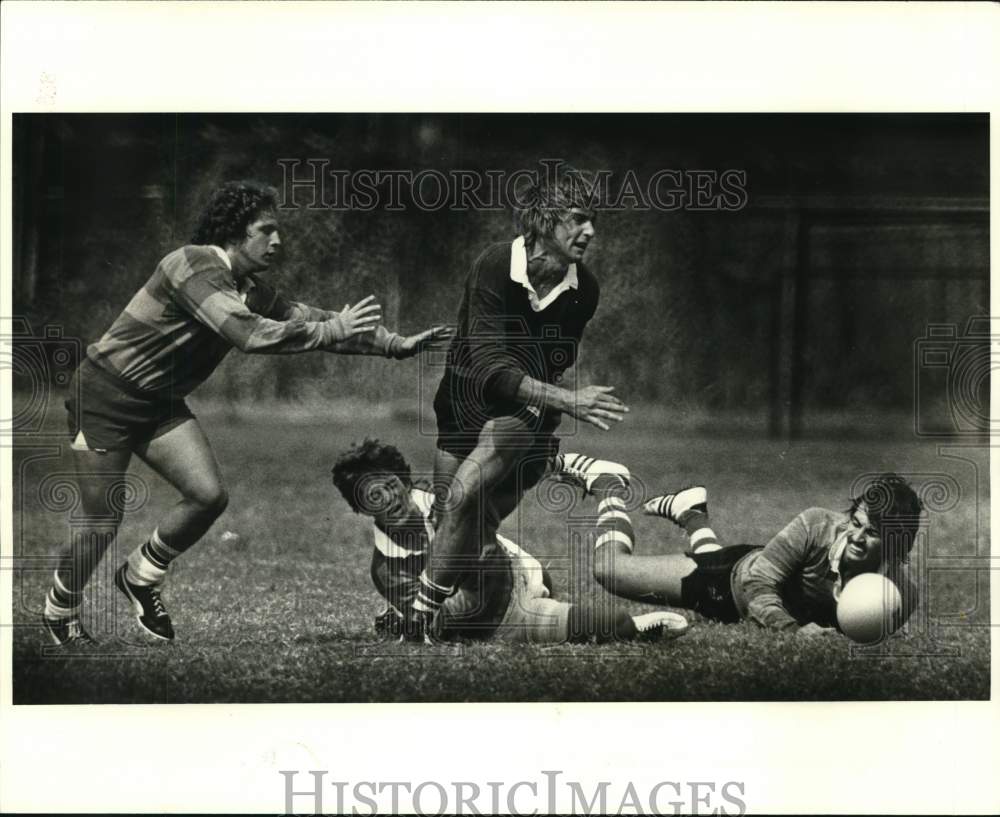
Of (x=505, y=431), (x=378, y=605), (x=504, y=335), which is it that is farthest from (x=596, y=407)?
(x=378, y=605)

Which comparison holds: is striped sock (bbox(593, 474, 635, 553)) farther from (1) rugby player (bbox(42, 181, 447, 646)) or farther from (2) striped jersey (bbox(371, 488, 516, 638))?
(1) rugby player (bbox(42, 181, 447, 646))

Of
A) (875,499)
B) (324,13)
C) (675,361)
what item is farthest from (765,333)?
(324,13)

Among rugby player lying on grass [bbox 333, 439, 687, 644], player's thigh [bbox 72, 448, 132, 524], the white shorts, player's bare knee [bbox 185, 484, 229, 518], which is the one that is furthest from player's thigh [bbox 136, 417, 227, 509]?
the white shorts

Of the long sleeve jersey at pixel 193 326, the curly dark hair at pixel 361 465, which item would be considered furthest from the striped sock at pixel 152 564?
the curly dark hair at pixel 361 465

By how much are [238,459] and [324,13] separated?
2.17m

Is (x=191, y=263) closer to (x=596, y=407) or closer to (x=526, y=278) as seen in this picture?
(x=526, y=278)

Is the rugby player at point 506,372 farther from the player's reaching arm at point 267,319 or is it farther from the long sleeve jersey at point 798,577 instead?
the long sleeve jersey at point 798,577

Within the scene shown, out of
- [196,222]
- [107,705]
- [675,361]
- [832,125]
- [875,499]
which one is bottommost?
[107,705]

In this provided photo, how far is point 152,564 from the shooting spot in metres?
7.57

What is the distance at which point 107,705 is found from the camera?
7.50m

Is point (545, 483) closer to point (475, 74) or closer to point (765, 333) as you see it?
point (765, 333)

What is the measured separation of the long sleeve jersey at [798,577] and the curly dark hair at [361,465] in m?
1.75

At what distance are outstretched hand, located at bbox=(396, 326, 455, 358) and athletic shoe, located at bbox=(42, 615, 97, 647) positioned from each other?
203 cm

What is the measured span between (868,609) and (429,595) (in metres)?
2.15
